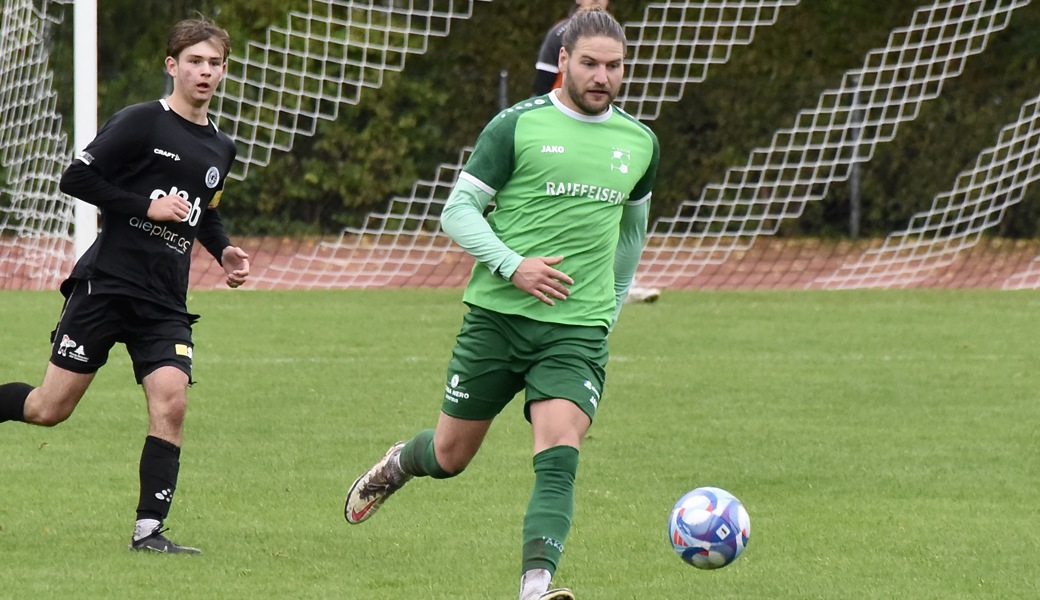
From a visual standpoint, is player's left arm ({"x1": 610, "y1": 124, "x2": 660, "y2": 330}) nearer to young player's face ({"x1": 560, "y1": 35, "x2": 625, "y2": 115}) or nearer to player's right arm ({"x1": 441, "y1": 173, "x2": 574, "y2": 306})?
young player's face ({"x1": 560, "y1": 35, "x2": 625, "y2": 115})

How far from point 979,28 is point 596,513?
Result: 14.5 meters

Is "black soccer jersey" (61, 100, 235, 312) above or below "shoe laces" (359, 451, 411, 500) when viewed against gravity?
above

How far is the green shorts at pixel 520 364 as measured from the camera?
15.8ft

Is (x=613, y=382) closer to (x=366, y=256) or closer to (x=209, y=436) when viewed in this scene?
(x=209, y=436)

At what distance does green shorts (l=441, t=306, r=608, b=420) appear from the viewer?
4.82 m

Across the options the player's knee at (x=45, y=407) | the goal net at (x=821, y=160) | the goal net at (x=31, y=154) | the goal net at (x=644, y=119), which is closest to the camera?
A: the player's knee at (x=45, y=407)

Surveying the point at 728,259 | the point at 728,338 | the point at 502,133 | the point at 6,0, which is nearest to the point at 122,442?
the point at 502,133

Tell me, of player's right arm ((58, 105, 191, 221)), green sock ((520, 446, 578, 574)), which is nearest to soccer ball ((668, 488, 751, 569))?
green sock ((520, 446, 578, 574))

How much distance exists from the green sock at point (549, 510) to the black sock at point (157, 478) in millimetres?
1469

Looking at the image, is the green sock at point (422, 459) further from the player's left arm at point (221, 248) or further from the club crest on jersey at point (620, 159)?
the club crest on jersey at point (620, 159)

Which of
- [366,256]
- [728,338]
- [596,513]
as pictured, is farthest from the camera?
[366,256]

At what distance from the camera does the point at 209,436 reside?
762 centimetres

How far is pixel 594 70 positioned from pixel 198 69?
146 cm

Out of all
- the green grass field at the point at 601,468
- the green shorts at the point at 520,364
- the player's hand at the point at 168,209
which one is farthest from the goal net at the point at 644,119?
the green shorts at the point at 520,364
